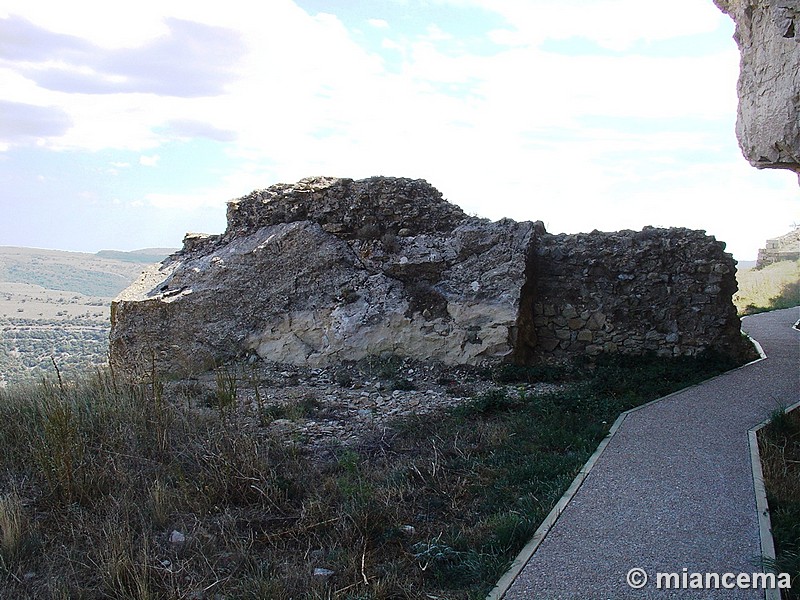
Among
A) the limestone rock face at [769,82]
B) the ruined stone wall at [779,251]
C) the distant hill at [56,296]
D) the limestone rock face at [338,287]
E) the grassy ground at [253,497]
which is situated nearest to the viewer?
the grassy ground at [253,497]

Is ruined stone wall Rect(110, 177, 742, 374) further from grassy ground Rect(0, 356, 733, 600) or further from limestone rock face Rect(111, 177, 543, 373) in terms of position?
grassy ground Rect(0, 356, 733, 600)

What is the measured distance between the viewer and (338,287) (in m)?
12.6

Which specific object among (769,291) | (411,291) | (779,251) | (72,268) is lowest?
(411,291)

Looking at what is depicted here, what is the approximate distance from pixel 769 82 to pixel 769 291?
19680 millimetres

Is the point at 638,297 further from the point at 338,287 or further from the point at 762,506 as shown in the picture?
the point at 762,506

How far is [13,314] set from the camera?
122ft

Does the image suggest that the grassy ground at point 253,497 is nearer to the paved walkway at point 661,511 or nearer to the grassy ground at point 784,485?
the paved walkway at point 661,511

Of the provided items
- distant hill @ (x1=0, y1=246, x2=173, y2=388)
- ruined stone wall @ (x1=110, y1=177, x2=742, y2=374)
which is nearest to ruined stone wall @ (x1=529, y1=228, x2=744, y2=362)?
ruined stone wall @ (x1=110, y1=177, x2=742, y2=374)

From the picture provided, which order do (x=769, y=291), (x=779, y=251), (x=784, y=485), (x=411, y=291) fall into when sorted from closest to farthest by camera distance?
(x=784, y=485) → (x=411, y=291) → (x=769, y=291) → (x=779, y=251)

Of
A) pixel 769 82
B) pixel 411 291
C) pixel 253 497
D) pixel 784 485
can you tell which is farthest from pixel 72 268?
pixel 784 485

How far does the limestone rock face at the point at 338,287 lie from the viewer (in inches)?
466

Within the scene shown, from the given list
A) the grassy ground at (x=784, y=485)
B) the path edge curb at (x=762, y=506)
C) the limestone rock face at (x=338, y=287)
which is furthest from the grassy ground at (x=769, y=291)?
the path edge curb at (x=762, y=506)

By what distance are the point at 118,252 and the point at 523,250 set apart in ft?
168

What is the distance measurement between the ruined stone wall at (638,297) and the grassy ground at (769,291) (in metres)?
→ 11.0
